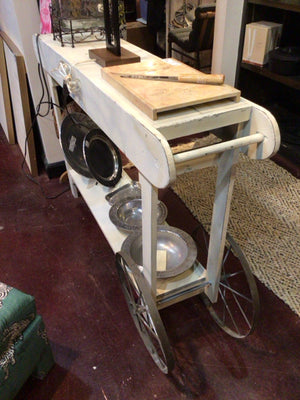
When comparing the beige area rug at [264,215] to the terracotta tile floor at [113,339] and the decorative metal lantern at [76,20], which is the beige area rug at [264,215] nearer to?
the terracotta tile floor at [113,339]

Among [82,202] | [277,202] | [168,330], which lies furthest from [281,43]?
[168,330]

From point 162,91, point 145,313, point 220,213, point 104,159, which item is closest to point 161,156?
point 162,91

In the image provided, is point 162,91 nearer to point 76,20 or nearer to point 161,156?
point 161,156

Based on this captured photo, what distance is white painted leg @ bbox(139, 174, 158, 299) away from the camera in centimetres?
97

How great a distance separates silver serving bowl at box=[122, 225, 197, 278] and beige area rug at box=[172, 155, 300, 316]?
43cm

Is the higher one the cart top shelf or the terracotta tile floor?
the cart top shelf

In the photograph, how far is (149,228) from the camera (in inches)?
41.0

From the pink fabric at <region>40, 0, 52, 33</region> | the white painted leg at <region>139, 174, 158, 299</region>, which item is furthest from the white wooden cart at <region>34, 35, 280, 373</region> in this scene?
the pink fabric at <region>40, 0, 52, 33</region>

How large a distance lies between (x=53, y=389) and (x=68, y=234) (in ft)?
2.76

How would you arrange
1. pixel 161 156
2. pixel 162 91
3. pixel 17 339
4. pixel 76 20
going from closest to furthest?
pixel 161 156 < pixel 162 91 < pixel 17 339 < pixel 76 20

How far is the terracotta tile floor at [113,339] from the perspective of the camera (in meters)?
1.24

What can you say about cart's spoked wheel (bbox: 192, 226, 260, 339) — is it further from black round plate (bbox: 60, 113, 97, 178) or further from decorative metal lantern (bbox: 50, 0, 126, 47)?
decorative metal lantern (bbox: 50, 0, 126, 47)

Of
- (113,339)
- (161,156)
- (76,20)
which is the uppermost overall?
(76,20)

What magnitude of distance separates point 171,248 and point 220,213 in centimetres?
36
